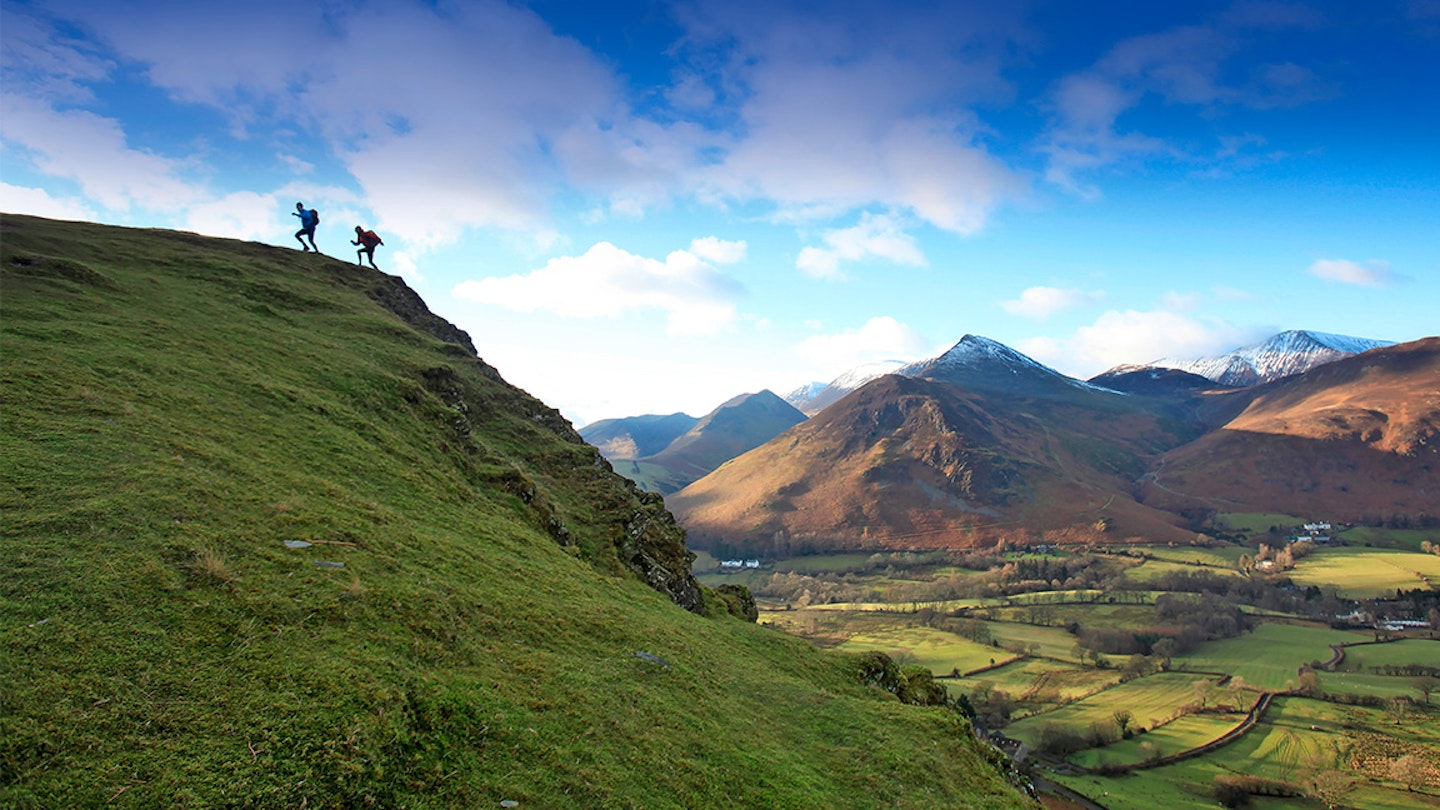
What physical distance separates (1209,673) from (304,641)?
121 metres

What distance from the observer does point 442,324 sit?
176ft

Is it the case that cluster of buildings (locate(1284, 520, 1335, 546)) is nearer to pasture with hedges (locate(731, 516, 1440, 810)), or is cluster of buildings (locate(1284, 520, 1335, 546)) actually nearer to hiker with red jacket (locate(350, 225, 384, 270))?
pasture with hedges (locate(731, 516, 1440, 810))

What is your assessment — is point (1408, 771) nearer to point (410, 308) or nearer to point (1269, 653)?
point (1269, 653)

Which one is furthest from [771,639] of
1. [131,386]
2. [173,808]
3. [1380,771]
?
[1380,771]

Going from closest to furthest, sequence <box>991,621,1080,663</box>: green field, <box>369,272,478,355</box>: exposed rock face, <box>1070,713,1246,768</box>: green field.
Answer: <box>369,272,478,355</box>: exposed rock face
<box>1070,713,1246,768</box>: green field
<box>991,621,1080,663</box>: green field

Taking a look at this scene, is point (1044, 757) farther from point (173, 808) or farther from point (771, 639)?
point (173, 808)

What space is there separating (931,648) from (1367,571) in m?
126

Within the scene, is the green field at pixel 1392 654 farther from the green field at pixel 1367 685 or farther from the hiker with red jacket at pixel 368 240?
the hiker with red jacket at pixel 368 240

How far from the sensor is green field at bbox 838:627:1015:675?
9412 cm

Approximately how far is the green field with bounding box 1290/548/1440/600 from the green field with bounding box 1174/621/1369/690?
108 ft

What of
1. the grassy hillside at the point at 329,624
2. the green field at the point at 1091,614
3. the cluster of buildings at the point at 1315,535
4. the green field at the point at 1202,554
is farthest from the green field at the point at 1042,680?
the cluster of buildings at the point at 1315,535

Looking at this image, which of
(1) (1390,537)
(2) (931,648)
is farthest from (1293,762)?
(1) (1390,537)

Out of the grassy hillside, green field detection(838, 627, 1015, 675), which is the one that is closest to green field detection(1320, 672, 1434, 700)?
green field detection(838, 627, 1015, 675)

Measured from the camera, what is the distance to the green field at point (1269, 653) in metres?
92.4
